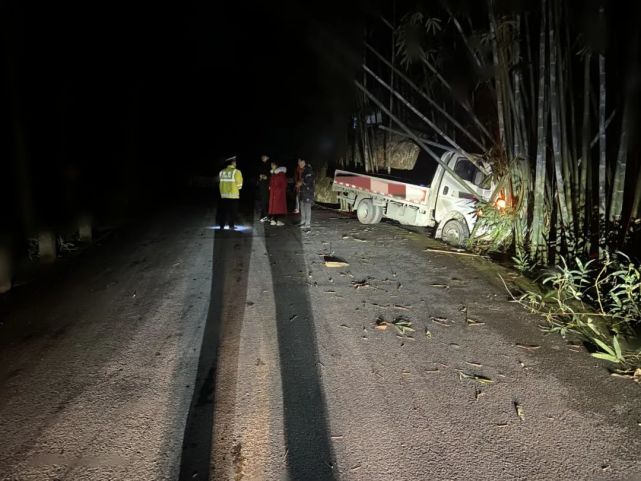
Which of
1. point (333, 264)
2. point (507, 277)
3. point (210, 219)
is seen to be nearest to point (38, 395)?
point (333, 264)

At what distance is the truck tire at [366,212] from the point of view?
1148cm

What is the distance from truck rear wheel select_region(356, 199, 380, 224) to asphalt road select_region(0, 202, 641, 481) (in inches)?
180

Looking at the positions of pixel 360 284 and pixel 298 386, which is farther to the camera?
pixel 360 284

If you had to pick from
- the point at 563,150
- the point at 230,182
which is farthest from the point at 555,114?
the point at 230,182

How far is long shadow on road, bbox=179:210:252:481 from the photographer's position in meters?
3.05

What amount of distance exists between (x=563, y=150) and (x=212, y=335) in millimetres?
5789

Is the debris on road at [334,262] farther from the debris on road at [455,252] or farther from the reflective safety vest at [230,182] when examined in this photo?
the reflective safety vest at [230,182]

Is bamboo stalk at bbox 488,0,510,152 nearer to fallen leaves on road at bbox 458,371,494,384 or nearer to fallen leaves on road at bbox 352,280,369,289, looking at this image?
fallen leaves on road at bbox 352,280,369,289

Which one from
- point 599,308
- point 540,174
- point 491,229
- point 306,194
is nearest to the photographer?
point 599,308

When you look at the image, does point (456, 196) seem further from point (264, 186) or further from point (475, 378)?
point (475, 378)

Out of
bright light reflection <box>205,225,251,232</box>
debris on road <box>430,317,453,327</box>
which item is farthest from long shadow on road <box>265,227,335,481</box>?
bright light reflection <box>205,225,251,232</box>

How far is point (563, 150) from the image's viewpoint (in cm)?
724

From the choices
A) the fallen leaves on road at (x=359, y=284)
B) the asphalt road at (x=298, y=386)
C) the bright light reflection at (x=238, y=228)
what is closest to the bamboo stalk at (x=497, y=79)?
the asphalt road at (x=298, y=386)

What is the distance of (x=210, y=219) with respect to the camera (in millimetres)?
Result: 13062
